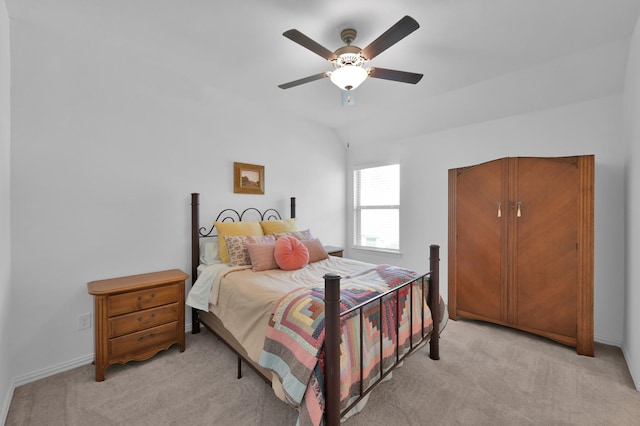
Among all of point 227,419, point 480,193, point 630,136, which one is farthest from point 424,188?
point 227,419

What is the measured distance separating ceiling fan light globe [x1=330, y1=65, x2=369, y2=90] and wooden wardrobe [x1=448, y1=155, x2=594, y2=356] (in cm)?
180

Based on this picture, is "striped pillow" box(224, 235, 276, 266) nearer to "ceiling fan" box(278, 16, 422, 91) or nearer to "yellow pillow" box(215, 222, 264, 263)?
"yellow pillow" box(215, 222, 264, 263)

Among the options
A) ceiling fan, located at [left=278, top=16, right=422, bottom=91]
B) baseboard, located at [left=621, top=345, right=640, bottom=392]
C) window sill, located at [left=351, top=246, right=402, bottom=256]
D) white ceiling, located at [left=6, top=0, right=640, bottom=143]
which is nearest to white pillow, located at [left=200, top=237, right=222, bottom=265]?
white ceiling, located at [left=6, top=0, right=640, bottom=143]

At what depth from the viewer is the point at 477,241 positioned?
2934mm

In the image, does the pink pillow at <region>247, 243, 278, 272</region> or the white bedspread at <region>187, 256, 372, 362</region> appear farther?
the pink pillow at <region>247, 243, 278, 272</region>

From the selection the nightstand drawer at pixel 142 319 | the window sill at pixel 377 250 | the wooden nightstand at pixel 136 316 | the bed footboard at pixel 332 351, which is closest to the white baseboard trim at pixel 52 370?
the wooden nightstand at pixel 136 316

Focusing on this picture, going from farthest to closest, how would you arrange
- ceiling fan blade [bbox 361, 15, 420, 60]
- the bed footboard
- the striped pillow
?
the striped pillow
ceiling fan blade [bbox 361, 15, 420, 60]
the bed footboard

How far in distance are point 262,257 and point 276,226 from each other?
0.75m

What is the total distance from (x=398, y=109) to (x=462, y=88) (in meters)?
0.81

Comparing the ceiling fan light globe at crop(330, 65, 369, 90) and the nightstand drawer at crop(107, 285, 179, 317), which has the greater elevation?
the ceiling fan light globe at crop(330, 65, 369, 90)

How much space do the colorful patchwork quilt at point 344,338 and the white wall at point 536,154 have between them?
193 centimetres

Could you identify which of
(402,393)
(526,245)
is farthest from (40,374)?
(526,245)

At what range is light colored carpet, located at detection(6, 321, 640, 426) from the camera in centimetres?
164

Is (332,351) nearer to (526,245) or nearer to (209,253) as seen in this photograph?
(209,253)
